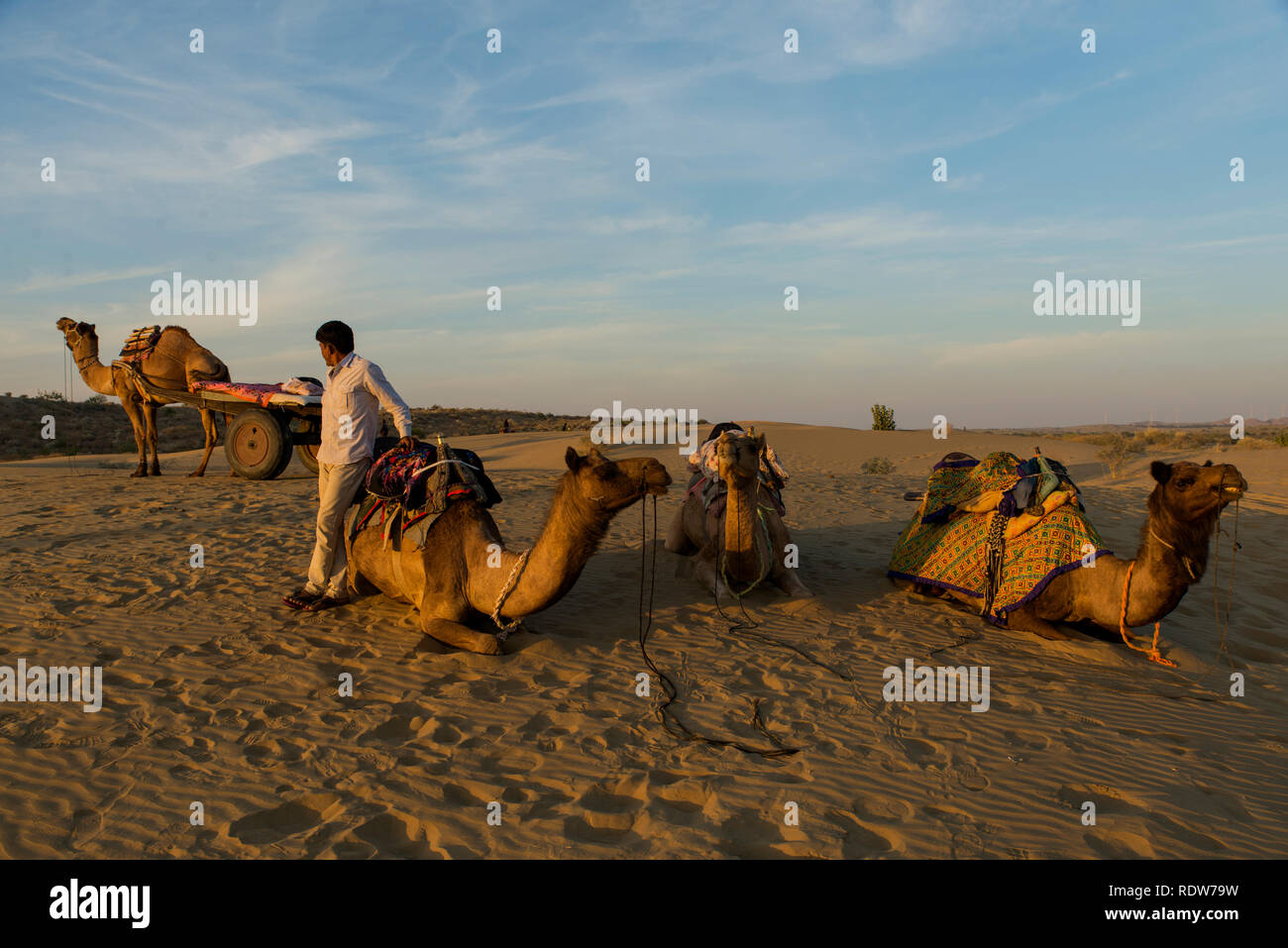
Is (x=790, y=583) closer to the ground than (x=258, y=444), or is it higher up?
closer to the ground

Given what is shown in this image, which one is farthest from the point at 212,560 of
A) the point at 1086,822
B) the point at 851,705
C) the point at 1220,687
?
the point at 1220,687

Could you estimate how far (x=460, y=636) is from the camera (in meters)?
6.04

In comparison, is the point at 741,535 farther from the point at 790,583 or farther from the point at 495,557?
the point at 495,557

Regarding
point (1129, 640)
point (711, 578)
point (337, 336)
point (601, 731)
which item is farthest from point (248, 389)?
point (1129, 640)

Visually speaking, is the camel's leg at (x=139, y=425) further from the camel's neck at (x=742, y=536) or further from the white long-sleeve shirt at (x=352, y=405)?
the camel's neck at (x=742, y=536)

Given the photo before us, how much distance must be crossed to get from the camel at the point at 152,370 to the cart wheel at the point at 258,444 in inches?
21.7

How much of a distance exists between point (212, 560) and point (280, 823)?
5881 millimetres

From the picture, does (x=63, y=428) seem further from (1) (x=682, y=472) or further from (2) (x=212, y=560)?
(2) (x=212, y=560)

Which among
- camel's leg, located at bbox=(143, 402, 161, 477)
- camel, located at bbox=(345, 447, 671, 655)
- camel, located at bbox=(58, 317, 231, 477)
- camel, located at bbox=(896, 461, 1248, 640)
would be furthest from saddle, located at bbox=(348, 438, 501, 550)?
camel's leg, located at bbox=(143, 402, 161, 477)

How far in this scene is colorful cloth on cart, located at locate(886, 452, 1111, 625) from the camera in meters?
6.97

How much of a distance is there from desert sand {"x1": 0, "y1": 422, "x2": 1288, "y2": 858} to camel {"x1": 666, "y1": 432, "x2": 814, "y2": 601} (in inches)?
11.0

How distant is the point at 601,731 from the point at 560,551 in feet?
4.32

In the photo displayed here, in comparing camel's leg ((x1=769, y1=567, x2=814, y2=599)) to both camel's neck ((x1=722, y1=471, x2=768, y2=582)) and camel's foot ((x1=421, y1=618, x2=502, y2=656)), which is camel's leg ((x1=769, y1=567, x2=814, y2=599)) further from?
camel's foot ((x1=421, y1=618, x2=502, y2=656))

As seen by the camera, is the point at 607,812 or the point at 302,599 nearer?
the point at 607,812
